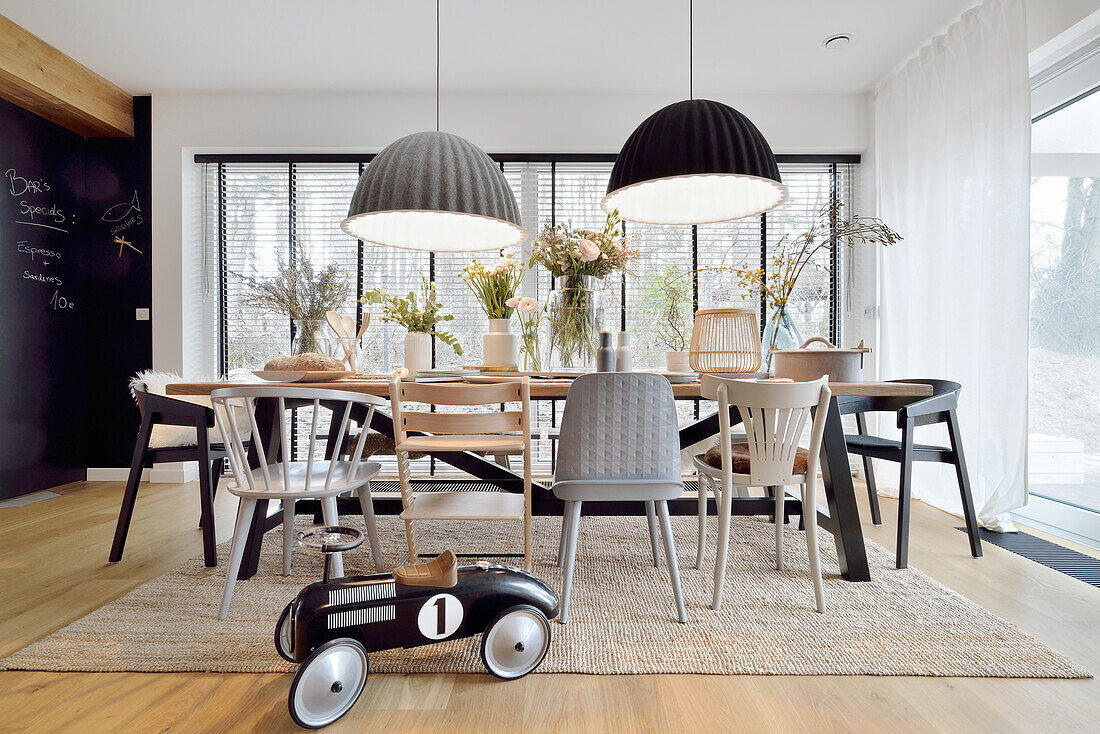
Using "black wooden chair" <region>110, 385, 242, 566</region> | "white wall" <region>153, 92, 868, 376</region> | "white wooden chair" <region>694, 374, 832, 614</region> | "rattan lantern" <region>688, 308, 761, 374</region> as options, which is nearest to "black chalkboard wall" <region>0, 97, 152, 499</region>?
"white wall" <region>153, 92, 868, 376</region>

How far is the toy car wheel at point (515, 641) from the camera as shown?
1506 millimetres

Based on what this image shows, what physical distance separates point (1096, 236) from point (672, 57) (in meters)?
2.48

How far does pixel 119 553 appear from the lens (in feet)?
8.10

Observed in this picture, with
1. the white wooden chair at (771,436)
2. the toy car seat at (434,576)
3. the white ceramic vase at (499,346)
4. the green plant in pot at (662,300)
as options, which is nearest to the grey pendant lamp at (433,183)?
the white ceramic vase at (499,346)

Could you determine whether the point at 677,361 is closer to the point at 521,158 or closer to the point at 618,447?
the point at 618,447

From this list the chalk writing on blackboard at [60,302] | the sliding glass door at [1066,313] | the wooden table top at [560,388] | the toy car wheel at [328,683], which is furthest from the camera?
the chalk writing on blackboard at [60,302]

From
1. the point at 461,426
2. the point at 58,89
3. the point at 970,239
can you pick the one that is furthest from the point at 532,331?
the point at 58,89

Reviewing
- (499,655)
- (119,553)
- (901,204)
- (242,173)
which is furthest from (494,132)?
(499,655)

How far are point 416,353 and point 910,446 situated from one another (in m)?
2.19

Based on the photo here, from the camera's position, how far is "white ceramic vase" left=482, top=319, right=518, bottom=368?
2594mm

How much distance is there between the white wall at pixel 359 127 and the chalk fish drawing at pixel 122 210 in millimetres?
153

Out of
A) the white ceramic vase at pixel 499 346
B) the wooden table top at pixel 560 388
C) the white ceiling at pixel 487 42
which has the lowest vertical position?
the wooden table top at pixel 560 388

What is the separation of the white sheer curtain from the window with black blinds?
592mm

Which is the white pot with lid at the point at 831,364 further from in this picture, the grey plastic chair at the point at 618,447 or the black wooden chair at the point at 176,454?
the black wooden chair at the point at 176,454
